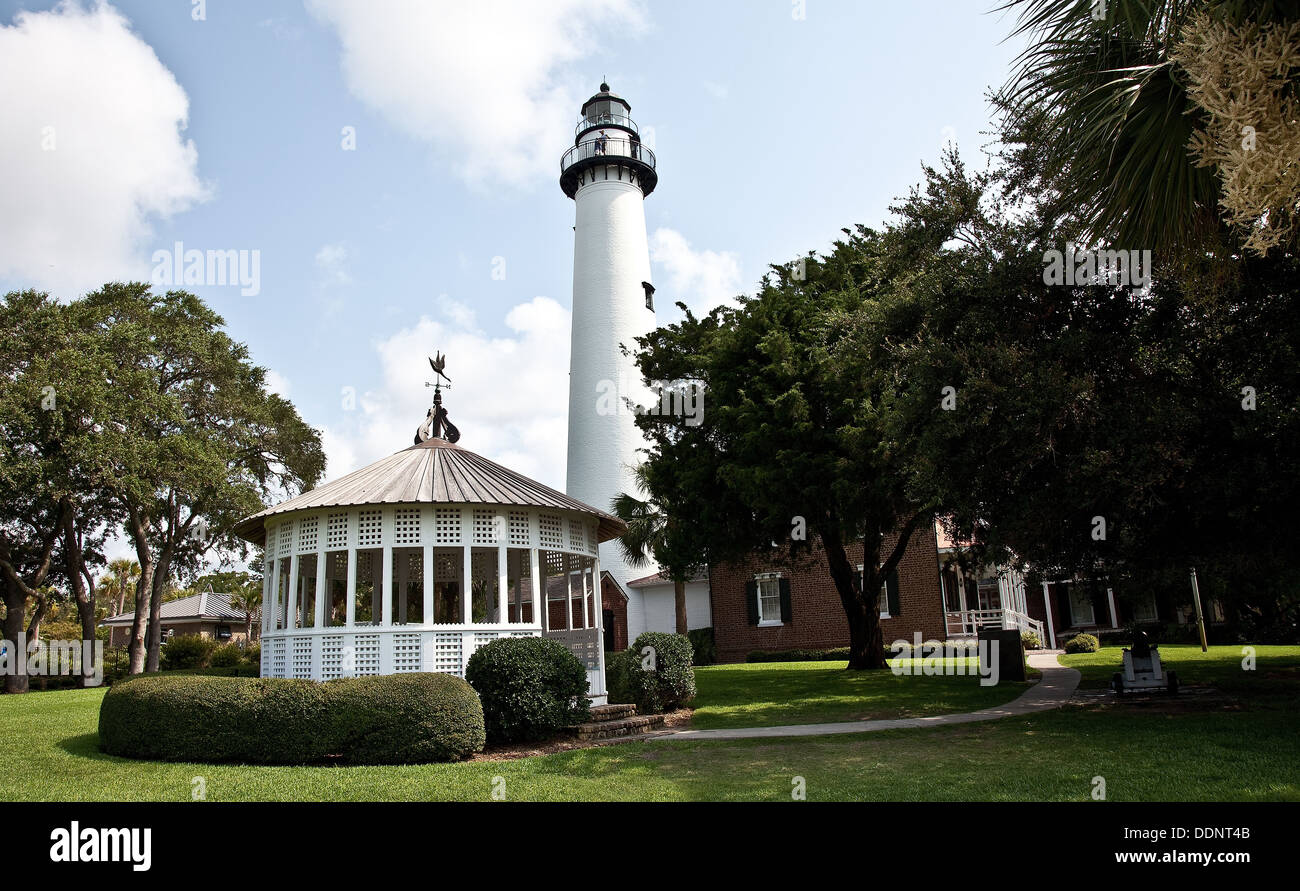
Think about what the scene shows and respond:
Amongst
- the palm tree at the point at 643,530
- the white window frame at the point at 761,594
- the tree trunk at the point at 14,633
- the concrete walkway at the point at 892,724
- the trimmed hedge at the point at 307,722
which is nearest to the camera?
the trimmed hedge at the point at 307,722

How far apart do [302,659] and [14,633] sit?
69.4 ft

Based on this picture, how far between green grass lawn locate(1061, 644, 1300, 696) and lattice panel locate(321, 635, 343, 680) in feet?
48.6

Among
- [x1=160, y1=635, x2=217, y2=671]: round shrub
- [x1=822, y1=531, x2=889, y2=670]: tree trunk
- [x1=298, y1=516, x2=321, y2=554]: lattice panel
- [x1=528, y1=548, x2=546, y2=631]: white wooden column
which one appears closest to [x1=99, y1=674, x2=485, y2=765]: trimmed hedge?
[x1=528, y1=548, x2=546, y2=631]: white wooden column

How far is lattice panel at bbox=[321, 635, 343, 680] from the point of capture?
14312mm

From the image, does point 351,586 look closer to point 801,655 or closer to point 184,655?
point 801,655

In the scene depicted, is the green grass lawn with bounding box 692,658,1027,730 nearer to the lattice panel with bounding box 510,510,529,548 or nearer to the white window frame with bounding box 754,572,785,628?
the lattice panel with bounding box 510,510,529,548

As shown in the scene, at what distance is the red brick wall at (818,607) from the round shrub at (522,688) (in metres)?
14.9

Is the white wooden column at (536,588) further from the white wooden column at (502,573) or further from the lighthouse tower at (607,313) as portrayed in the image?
the lighthouse tower at (607,313)

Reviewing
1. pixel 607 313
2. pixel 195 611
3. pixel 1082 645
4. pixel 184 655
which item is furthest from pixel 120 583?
pixel 1082 645

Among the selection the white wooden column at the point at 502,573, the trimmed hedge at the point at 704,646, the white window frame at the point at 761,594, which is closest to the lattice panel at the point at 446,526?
the white wooden column at the point at 502,573

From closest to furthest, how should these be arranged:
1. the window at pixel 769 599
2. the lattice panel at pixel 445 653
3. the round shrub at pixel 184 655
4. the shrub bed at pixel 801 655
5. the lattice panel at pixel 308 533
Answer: the lattice panel at pixel 445 653 → the lattice panel at pixel 308 533 → the shrub bed at pixel 801 655 → the window at pixel 769 599 → the round shrub at pixel 184 655

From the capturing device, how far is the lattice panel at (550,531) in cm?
1591

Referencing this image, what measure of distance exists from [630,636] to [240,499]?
16508 mm

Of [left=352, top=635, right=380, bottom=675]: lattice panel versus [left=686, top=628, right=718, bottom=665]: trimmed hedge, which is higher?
[left=352, top=635, right=380, bottom=675]: lattice panel
